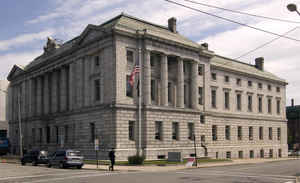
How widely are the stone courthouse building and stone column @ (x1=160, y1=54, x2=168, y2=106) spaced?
0.43ft

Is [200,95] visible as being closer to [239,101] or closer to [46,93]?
[239,101]

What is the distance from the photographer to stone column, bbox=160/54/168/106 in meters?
49.5

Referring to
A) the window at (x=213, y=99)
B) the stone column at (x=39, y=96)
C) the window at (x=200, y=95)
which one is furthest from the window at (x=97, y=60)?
the window at (x=213, y=99)

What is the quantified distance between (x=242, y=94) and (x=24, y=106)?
39.7m

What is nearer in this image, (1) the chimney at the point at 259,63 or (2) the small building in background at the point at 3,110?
(1) the chimney at the point at 259,63

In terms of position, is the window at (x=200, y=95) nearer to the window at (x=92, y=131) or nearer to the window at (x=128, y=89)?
the window at (x=128, y=89)

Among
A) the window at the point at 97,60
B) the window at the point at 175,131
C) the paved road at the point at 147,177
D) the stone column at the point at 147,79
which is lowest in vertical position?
the paved road at the point at 147,177

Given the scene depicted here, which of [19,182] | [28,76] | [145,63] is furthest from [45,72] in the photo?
[19,182]

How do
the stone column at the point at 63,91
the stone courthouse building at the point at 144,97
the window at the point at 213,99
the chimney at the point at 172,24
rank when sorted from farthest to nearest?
the window at the point at 213,99, the chimney at the point at 172,24, the stone column at the point at 63,91, the stone courthouse building at the point at 144,97

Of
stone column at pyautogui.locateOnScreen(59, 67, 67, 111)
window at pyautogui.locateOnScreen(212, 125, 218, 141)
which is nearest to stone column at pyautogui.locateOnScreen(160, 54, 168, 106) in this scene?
window at pyautogui.locateOnScreen(212, 125, 218, 141)

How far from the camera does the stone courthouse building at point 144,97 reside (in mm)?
46375

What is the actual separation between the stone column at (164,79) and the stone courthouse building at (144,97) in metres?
0.13

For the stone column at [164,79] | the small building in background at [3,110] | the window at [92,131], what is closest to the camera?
the window at [92,131]

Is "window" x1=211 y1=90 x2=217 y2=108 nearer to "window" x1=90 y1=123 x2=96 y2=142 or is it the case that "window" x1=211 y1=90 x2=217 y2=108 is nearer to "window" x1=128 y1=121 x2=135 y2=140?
"window" x1=128 y1=121 x2=135 y2=140
